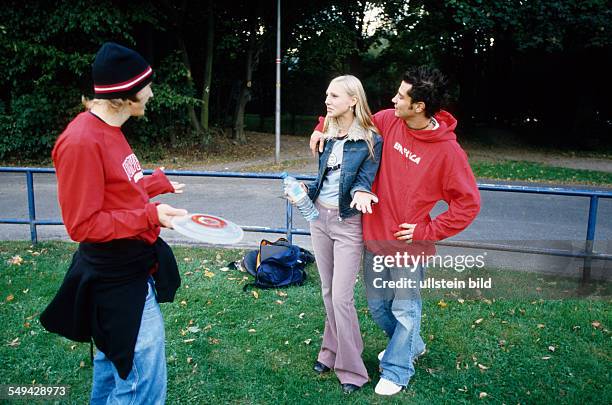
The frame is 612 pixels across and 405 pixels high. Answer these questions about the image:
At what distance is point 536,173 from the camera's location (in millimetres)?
14555

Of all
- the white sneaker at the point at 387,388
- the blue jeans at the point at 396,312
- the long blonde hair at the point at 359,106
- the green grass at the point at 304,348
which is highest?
the long blonde hair at the point at 359,106

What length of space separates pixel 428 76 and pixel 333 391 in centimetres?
214

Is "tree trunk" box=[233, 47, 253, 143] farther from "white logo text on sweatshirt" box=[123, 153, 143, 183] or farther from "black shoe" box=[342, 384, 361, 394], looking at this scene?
"white logo text on sweatshirt" box=[123, 153, 143, 183]

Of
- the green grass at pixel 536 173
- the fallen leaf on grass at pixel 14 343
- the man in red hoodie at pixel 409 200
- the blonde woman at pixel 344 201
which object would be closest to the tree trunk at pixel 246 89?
Answer: the green grass at pixel 536 173

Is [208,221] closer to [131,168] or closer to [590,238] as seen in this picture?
[131,168]

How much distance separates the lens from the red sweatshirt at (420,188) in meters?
3.10

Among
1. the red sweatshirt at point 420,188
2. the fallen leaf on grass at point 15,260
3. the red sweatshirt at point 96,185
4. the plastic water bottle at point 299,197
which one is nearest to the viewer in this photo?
the red sweatshirt at point 96,185

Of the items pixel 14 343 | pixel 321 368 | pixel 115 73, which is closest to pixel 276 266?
pixel 321 368

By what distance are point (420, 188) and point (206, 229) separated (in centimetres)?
139

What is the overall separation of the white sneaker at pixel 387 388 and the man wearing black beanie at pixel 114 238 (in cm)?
158

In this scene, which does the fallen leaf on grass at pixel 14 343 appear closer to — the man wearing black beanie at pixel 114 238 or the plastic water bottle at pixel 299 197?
the man wearing black beanie at pixel 114 238

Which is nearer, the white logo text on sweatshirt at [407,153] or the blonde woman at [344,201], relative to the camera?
the white logo text on sweatshirt at [407,153]

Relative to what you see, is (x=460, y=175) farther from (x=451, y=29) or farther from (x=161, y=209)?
(x=451, y=29)

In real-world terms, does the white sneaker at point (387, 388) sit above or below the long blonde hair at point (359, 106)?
below
